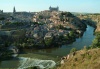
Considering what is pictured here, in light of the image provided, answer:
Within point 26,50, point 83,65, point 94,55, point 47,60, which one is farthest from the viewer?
point 26,50

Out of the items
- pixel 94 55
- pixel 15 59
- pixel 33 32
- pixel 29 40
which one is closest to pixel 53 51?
pixel 29 40

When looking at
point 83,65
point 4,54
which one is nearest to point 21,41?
point 4,54

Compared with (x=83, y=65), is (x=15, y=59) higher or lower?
lower

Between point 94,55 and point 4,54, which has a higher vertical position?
point 94,55

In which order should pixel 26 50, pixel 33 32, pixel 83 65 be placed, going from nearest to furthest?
pixel 83 65, pixel 26 50, pixel 33 32

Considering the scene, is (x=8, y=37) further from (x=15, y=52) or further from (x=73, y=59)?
(x=73, y=59)

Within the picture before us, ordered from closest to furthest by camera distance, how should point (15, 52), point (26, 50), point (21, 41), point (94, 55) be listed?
1. point (94, 55)
2. point (15, 52)
3. point (26, 50)
4. point (21, 41)

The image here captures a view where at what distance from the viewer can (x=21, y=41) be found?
1092 inches

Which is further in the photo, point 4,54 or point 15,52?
point 15,52

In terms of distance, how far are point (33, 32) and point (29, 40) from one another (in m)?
4.53

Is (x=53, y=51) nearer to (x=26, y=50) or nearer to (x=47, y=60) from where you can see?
(x=26, y=50)

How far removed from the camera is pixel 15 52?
23.0 metres

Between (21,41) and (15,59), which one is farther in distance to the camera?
(21,41)

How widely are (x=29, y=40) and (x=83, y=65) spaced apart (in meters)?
14.6
